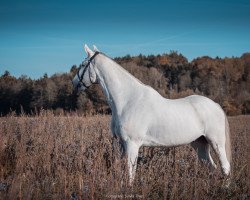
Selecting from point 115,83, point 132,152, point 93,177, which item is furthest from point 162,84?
point 93,177

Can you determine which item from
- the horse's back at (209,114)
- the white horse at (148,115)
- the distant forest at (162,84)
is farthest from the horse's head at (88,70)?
the distant forest at (162,84)

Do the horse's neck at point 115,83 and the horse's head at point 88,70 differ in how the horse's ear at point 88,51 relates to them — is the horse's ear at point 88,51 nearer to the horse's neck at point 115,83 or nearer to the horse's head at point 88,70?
the horse's head at point 88,70

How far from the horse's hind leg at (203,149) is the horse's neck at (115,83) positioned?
64.6 inches

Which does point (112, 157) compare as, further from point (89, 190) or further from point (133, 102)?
point (89, 190)

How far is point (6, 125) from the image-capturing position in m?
9.17

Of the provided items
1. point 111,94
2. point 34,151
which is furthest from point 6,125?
point 111,94

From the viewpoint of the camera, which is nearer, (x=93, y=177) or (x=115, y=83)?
(x=93, y=177)

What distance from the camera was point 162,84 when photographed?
1351 inches

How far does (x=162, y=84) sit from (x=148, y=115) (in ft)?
93.5

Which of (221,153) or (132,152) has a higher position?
(132,152)

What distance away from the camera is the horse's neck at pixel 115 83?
20.3ft

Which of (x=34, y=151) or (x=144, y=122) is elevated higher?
(x=144, y=122)

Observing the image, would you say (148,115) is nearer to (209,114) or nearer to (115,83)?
(115,83)

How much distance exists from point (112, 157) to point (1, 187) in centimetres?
195
